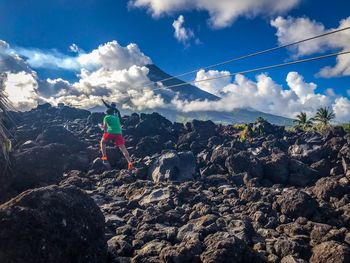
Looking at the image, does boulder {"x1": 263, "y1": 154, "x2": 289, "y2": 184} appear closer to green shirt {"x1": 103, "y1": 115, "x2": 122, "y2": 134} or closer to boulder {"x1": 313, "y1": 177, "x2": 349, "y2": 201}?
boulder {"x1": 313, "y1": 177, "x2": 349, "y2": 201}

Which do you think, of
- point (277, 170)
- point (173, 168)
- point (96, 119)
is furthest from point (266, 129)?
point (96, 119)

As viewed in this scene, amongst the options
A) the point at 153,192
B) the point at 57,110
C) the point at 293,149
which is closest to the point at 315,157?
the point at 293,149

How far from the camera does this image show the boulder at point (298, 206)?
9117 mm

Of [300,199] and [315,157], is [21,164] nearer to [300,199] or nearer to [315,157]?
[300,199]

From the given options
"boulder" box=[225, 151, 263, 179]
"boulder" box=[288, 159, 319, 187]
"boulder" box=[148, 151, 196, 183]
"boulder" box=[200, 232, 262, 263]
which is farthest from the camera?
"boulder" box=[148, 151, 196, 183]

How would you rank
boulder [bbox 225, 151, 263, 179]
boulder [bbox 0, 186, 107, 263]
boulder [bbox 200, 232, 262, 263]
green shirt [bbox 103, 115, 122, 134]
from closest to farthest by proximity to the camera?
boulder [bbox 0, 186, 107, 263] < boulder [bbox 200, 232, 262, 263] < boulder [bbox 225, 151, 263, 179] < green shirt [bbox 103, 115, 122, 134]

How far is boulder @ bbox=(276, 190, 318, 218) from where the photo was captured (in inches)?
359

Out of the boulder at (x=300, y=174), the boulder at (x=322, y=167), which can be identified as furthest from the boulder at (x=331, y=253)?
the boulder at (x=322, y=167)

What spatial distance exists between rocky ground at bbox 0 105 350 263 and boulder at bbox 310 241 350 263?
20 mm

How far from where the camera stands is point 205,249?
6438 mm

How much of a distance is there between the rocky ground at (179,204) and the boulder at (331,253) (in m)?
0.02

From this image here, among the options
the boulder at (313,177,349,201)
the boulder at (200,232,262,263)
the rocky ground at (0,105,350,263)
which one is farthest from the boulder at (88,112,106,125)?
the boulder at (200,232,262,263)

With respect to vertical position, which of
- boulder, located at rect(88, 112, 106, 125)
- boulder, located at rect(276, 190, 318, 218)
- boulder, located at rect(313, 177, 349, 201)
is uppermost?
boulder, located at rect(88, 112, 106, 125)

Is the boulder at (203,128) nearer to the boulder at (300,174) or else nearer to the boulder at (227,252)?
the boulder at (300,174)
